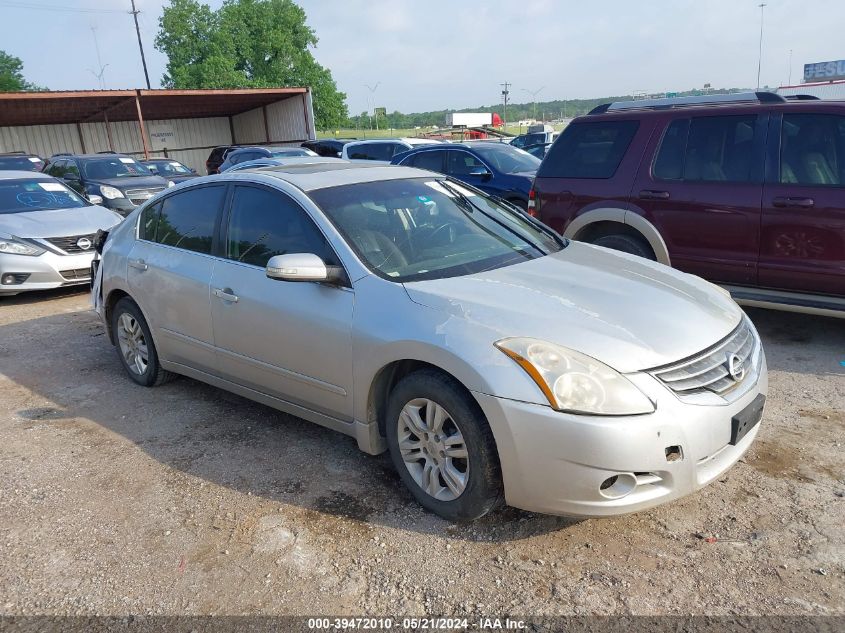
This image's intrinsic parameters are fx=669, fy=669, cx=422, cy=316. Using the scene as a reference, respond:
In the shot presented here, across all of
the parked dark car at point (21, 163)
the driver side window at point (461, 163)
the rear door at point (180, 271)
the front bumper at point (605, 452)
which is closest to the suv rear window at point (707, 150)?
the front bumper at point (605, 452)

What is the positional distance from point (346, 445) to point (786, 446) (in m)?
2.54

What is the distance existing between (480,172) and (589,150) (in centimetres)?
466

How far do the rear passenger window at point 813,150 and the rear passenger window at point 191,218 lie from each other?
4.34 meters

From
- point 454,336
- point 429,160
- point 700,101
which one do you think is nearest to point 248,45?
point 429,160

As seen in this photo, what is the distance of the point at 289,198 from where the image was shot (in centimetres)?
391

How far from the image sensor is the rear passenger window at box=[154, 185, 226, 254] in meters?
4.41

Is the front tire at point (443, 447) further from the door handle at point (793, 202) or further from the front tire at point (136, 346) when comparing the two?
the door handle at point (793, 202)

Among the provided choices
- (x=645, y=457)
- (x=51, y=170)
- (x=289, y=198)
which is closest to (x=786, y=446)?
(x=645, y=457)

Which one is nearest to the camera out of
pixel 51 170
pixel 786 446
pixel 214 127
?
pixel 786 446

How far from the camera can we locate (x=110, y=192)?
1284 centimetres

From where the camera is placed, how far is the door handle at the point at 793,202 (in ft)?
16.8

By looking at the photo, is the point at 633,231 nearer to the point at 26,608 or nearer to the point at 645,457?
the point at 645,457

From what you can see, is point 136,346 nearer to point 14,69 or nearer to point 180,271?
point 180,271

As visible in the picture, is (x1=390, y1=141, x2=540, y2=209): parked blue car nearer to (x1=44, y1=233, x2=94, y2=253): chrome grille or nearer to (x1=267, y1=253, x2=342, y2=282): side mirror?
(x1=44, y1=233, x2=94, y2=253): chrome grille
